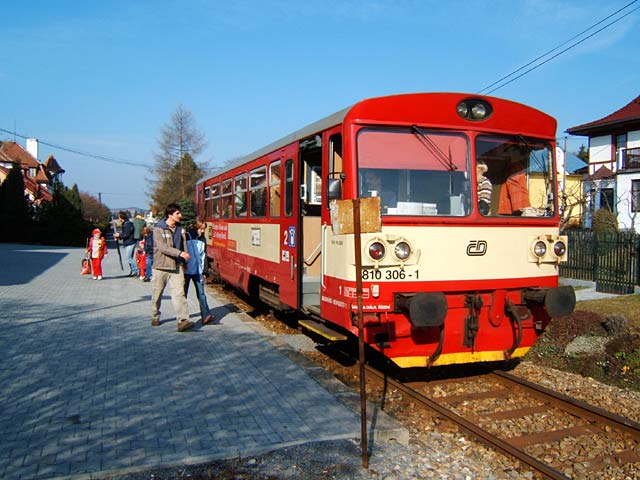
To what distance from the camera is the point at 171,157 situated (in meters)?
48.9

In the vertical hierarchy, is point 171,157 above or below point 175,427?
above

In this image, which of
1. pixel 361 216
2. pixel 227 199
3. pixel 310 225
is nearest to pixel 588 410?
pixel 361 216

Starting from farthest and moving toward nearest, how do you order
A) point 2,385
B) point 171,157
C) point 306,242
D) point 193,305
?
point 171,157, point 193,305, point 306,242, point 2,385

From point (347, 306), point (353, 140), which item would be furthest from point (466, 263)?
point (353, 140)

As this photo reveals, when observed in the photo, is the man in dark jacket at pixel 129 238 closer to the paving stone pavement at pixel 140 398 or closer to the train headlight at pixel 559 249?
the paving stone pavement at pixel 140 398

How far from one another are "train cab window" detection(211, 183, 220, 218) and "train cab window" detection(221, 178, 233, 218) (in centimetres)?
66

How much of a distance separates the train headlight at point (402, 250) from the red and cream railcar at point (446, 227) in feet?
0.03

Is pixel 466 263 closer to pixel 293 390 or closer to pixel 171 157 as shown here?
pixel 293 390

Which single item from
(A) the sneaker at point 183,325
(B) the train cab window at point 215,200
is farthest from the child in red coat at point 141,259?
(A) the sneaker at point 183,325

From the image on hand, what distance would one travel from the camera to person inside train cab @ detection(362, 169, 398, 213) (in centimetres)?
609

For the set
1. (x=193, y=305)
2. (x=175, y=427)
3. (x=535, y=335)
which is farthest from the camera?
(x=193, y=305)

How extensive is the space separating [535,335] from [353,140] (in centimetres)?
315

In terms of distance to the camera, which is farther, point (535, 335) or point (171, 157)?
point (171, 157)

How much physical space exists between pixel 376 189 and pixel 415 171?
47 centimetres
